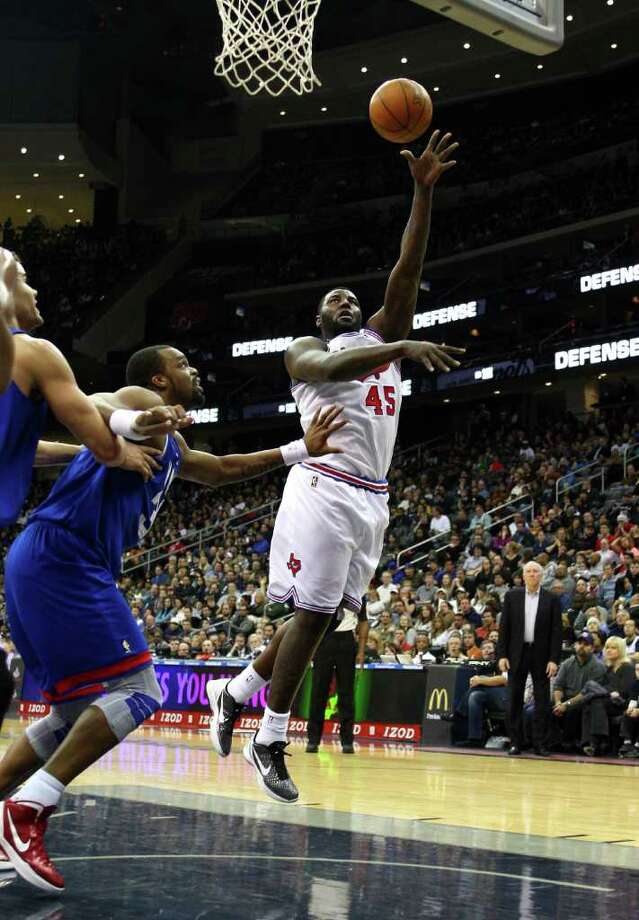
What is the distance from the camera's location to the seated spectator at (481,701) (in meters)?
12.6

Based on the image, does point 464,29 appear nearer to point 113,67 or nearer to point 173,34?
point 173,34

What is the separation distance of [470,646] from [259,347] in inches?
750

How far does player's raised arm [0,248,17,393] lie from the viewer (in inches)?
134

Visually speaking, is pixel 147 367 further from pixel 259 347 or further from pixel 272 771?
pixel 259 347

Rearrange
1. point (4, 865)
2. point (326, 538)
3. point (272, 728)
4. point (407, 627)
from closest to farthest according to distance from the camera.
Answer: point (4, 865) < point (272, 728) < point (326, 538) < point (407, 627)

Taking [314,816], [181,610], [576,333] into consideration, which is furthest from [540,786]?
[576,333]

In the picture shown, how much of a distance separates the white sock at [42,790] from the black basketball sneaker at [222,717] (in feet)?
5.65

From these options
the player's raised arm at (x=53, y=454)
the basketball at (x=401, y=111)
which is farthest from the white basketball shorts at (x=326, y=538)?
the basketball at (x=401, y=111)

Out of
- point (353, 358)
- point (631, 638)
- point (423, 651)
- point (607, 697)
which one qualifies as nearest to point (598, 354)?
point (423, 651)

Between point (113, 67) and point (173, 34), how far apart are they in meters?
3.18

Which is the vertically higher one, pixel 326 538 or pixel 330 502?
pixel 330 502

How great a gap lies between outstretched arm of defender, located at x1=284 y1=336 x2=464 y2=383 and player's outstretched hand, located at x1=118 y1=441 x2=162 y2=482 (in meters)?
1.14

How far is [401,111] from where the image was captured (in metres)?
6.23

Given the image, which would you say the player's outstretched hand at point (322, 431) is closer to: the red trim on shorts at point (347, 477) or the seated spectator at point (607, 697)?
the red trim on shorts at point (347, 477)
